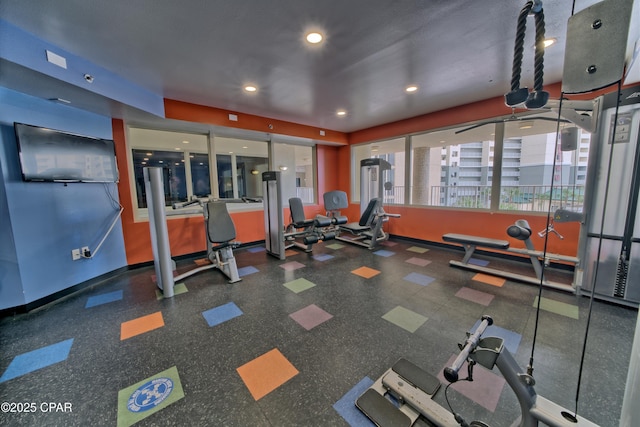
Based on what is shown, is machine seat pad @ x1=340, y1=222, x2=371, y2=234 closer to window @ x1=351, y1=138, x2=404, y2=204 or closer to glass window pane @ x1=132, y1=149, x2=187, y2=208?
window @ x1=351, y1=138, x2=404, y2=204

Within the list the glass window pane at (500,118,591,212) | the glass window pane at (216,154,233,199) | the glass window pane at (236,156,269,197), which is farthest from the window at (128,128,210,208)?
the glass window pane at (500,118,591,212)

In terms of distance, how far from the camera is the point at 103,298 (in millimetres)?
2793

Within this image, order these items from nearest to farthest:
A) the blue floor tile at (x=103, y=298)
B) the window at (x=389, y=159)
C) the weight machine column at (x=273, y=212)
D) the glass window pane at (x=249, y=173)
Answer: the blue floor tile at (x=103, y=298) → the weight machine column at (x=273, y=212) → the glass window pane at (x=249, y=173) → the window at (x=389, y=159)

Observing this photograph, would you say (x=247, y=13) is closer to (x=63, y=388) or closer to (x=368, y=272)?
(x=63, y=388)

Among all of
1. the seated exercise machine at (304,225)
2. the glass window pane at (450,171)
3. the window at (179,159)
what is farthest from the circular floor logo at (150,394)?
the glass window pane at (450,171)

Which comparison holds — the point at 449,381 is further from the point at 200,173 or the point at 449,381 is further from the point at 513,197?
the point at 200,173

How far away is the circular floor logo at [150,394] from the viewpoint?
142 centimetres

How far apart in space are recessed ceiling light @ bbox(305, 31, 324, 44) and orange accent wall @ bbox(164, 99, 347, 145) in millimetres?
2360

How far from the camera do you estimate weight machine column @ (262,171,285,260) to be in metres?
3.90

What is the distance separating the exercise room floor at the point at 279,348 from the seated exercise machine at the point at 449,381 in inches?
3.8

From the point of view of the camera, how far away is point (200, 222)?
13.9ft

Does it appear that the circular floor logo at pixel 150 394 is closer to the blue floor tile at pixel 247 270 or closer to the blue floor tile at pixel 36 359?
the blue floor tile at pixel 36 359

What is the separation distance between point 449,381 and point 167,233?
3127 mm

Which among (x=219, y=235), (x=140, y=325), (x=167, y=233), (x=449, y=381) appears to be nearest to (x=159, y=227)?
(x=167, y=233)
